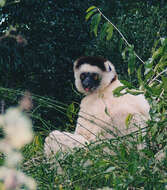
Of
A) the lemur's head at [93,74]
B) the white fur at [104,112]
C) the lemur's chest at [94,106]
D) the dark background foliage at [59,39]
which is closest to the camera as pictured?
the white fur at [104,112]

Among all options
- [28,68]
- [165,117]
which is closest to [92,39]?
[28,68]

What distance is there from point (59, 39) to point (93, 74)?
3.53 metres

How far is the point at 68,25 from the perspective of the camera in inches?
338

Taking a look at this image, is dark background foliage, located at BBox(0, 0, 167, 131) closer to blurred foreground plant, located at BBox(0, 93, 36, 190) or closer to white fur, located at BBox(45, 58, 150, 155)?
white fur, located at BBox(45, 58, 150, 155)

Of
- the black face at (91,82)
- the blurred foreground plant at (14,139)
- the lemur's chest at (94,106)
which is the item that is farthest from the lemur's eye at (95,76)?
the blurred foreground plant at (14,139)

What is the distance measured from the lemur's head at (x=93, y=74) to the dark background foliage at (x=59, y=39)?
2.43 meters

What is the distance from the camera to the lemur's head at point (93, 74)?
5.02 meters

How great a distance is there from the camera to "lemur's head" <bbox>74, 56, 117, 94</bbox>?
5.02 meters

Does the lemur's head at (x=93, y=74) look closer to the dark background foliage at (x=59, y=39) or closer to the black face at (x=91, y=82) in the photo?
the black face at (x=91, y=82)

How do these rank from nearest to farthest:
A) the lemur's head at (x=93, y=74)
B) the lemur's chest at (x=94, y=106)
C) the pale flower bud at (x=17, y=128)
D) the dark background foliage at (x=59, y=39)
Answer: the pale flower bud at (x=17, y=128) < the lemur's chest at (x=94, y=106) < the lemur's head at (x=93, y=74) < the dark background foliage at (x=59, y=39)

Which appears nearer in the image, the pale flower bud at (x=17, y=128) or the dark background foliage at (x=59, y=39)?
the pale flower bud at (x=17, y=128)

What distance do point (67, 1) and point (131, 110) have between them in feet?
16.5

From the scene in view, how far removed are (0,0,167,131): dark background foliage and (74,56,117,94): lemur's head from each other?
7.98ft

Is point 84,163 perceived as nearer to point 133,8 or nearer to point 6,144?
point 6,144
